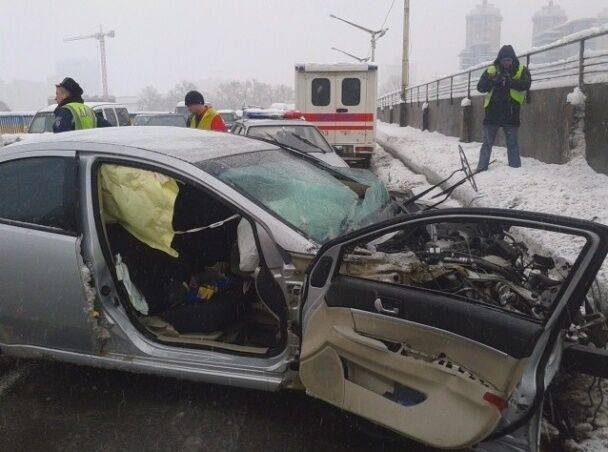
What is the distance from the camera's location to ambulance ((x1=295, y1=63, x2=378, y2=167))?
15234 millimetres

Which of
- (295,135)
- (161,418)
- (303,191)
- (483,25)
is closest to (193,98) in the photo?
(295,135)

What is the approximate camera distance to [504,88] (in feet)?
29.7

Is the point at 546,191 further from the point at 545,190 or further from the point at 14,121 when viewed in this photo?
the point at 14,121

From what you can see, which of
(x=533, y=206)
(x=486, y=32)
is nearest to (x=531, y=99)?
(x=533, y=206)

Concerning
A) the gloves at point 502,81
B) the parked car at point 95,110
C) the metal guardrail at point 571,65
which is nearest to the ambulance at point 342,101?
the metal guardrail at point 571,65

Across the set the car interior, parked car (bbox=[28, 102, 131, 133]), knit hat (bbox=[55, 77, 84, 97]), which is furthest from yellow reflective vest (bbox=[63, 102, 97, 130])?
parked car (bbox=[28, 102, 131, 133])

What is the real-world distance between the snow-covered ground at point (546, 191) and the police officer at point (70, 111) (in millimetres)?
3902

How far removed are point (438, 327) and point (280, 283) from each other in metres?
0.87

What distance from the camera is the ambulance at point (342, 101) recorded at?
15.2m

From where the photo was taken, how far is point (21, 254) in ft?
10.4

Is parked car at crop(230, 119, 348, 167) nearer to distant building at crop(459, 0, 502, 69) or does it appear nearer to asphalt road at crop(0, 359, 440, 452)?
asphalt road at crop(0, 359, 440, 452)

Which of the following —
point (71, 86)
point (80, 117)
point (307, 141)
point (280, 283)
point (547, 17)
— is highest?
point (547, 17)

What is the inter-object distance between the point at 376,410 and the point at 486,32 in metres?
92.4

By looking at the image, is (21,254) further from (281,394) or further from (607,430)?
(607,430)
